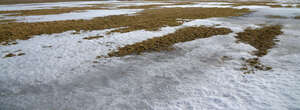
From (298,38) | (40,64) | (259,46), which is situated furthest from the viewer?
(298,38)

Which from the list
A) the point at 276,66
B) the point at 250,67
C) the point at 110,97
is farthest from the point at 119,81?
the point at 276,66

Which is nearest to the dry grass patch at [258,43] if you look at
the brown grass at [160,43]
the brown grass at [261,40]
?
the brown grass at [261,40]

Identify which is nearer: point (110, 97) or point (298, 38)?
point (110, 97)

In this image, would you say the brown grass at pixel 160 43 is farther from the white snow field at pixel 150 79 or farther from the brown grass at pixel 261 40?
the brown grass at pixel 261 40

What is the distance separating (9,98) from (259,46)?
37.9ft

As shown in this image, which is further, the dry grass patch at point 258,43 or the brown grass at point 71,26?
the brown grass at point 71,26

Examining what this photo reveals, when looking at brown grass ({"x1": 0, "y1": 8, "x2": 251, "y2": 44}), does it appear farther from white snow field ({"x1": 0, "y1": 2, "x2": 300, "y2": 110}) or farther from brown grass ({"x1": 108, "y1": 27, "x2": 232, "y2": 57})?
white snow field ({"x1": 0, "y1": 2, "x2": 300, "y2": 110})

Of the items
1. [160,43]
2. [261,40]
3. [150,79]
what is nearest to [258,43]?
[261,40]

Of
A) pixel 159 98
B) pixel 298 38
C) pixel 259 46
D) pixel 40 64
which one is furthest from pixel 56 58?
pixel 298 38

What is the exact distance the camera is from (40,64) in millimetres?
8352

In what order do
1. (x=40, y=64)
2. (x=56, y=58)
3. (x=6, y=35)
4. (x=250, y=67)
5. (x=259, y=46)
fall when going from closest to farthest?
(x=250, y=67) < (x=40, y=64) < (x=56, y=58) < (x=259, y=46) < (x=6, y=35)

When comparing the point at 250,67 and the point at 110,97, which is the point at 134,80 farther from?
the point at 250,67

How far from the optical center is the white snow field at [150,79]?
5316 millimetres

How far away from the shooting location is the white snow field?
5316 mm
